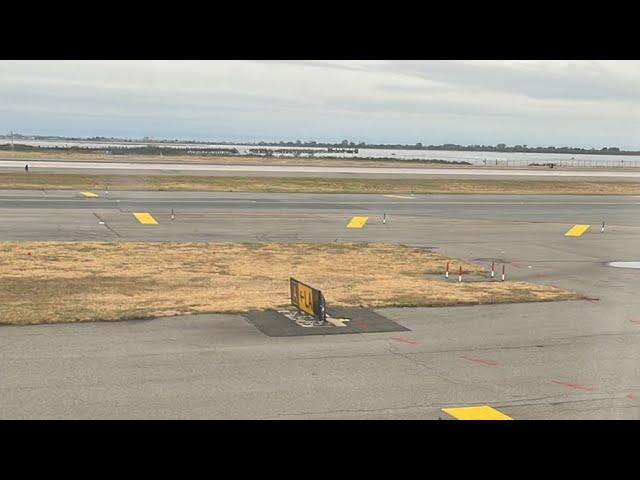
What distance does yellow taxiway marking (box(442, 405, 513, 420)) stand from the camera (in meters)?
10.1

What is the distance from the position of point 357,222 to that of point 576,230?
1208 centimetres

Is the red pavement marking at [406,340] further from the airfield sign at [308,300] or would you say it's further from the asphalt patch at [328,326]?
the airfield sign at [308,300]

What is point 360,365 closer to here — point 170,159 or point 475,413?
point 475,413

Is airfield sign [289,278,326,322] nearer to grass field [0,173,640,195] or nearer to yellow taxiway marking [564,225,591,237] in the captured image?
yellow taxiway marking [564,225,591,237]

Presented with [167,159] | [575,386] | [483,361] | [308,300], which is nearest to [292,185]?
[308,300]

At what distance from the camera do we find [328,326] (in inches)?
627

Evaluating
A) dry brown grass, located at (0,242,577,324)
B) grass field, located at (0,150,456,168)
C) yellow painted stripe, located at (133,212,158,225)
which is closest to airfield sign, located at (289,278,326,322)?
dry brown grass, located at (0,242,577,324)

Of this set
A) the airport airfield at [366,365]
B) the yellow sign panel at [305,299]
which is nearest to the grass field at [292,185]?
the airport airfield at [366,365]

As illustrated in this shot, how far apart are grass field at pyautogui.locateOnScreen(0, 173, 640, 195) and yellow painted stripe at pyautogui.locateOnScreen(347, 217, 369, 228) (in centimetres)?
1913

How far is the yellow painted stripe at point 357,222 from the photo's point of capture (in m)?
38.2

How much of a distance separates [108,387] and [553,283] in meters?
16.0
